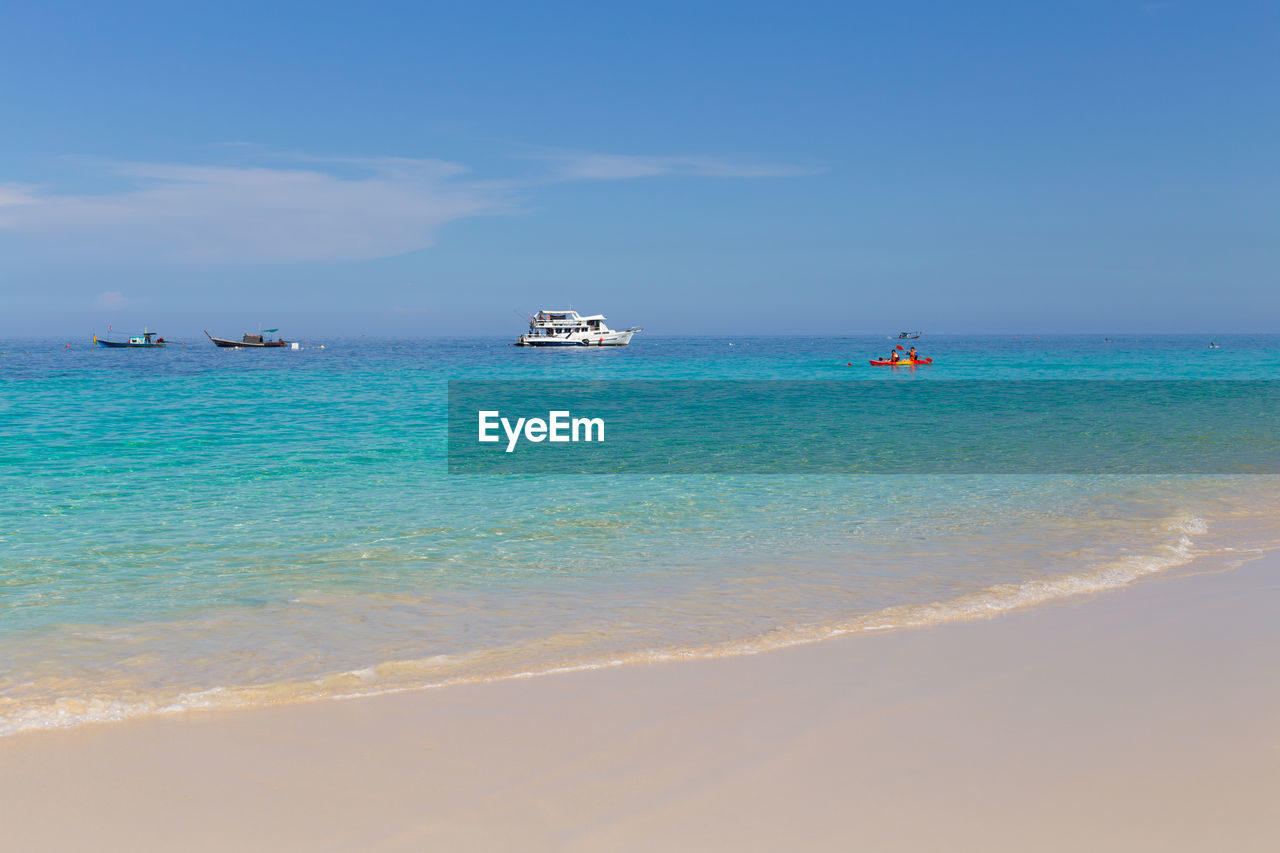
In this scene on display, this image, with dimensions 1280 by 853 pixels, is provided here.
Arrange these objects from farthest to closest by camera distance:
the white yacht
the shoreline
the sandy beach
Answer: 1. the white yacht
2. the shoreline
3. the sandy beach

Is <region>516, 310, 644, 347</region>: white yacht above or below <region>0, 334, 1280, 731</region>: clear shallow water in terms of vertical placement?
above

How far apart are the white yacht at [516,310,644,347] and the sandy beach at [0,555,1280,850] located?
118 m

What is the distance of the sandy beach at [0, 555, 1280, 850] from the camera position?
4266 millimetres

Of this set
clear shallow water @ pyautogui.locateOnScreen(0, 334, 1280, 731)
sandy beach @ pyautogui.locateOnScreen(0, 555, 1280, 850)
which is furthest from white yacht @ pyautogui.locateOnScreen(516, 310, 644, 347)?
sandy beach @ pyautogui.locateOnScreen(0, 555, 1280, 850)

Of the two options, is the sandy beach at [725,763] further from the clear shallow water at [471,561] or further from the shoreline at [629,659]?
the clear shallow water at [471,561]

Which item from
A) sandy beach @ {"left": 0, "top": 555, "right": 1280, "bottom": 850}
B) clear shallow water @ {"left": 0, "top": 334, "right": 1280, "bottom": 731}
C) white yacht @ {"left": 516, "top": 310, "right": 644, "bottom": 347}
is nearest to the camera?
sandy beach @ {"left": 0, "top": 555, "right": 1280, "bottom": 850}

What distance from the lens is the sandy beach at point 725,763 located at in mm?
4266

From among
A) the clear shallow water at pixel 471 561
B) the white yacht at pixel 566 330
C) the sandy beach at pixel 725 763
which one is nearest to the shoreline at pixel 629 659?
the clear shallow water at pixel 471 561

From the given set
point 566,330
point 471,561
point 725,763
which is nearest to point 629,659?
point 725,763

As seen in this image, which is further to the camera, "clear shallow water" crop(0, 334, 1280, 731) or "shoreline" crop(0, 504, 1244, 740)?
"clear shallow water" crop(0, 334, 1280, 731)

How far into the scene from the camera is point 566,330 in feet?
408

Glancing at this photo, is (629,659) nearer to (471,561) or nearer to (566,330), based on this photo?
(471,561)

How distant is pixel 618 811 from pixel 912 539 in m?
7.92

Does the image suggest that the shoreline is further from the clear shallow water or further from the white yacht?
the white yacht
